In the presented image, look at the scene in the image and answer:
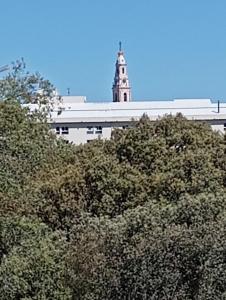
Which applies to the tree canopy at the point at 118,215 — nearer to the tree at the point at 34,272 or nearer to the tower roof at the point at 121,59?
the tree at the point at 34,272

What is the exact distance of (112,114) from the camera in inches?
2422

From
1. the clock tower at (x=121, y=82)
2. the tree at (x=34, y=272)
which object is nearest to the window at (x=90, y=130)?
the clock tower at (x=121, y=82)

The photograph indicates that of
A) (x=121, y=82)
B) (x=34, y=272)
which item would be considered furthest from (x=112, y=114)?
(x=34, y=272)

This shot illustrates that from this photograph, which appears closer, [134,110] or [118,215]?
[118,215]

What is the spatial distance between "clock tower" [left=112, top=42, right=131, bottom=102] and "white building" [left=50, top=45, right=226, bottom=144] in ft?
72.7

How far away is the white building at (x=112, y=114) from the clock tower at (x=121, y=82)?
22153 mm

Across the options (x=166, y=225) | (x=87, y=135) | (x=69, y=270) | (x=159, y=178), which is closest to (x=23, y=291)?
(x=69, y=270)

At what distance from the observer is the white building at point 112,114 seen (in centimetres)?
6000

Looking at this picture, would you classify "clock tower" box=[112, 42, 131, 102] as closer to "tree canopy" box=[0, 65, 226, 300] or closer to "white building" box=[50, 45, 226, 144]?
"white building" box=[50, 45, 226, 144]

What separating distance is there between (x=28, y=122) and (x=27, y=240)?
13.0 m

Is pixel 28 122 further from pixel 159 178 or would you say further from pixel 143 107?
pixel 143 107

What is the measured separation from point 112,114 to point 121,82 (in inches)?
1116

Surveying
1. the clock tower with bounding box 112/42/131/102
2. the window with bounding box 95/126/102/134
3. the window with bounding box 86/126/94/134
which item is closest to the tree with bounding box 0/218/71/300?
the window with bounding box 95/126/102/134

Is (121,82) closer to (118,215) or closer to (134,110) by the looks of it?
(134,110)
